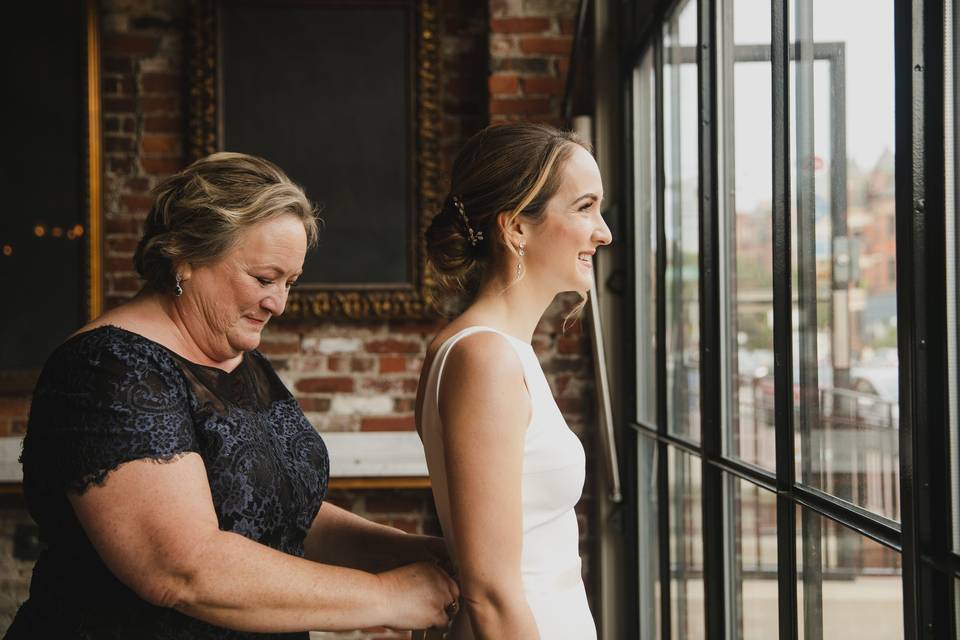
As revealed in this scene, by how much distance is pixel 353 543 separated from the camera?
69.1 inches

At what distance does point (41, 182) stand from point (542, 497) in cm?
295

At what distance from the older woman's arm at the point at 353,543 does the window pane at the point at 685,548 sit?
963 millimetres

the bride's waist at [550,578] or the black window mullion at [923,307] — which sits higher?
the black window mullion at [923,307]

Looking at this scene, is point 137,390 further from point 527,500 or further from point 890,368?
point 890,368

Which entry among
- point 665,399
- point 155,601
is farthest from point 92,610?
point 665,399

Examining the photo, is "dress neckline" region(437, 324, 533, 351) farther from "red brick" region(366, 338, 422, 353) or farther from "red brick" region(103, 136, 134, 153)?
"red brick" region(103, 136, 134, 153)

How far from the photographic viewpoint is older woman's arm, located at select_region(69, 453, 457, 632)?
4.01 feet

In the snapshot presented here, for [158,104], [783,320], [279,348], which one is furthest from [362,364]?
[783,320]

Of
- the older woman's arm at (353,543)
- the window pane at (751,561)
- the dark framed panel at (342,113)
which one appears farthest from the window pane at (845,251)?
the dark framed panel at (342,113)

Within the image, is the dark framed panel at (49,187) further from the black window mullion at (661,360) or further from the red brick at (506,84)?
the black window mullion at (661,360)

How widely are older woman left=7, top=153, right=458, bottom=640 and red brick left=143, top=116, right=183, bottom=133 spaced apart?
2302mm

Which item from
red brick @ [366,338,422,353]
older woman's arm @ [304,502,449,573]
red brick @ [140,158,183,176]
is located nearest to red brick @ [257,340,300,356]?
red brick @ [366,338,422,353]

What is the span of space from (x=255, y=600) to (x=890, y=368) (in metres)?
0.95

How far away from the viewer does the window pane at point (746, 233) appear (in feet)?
5.98
